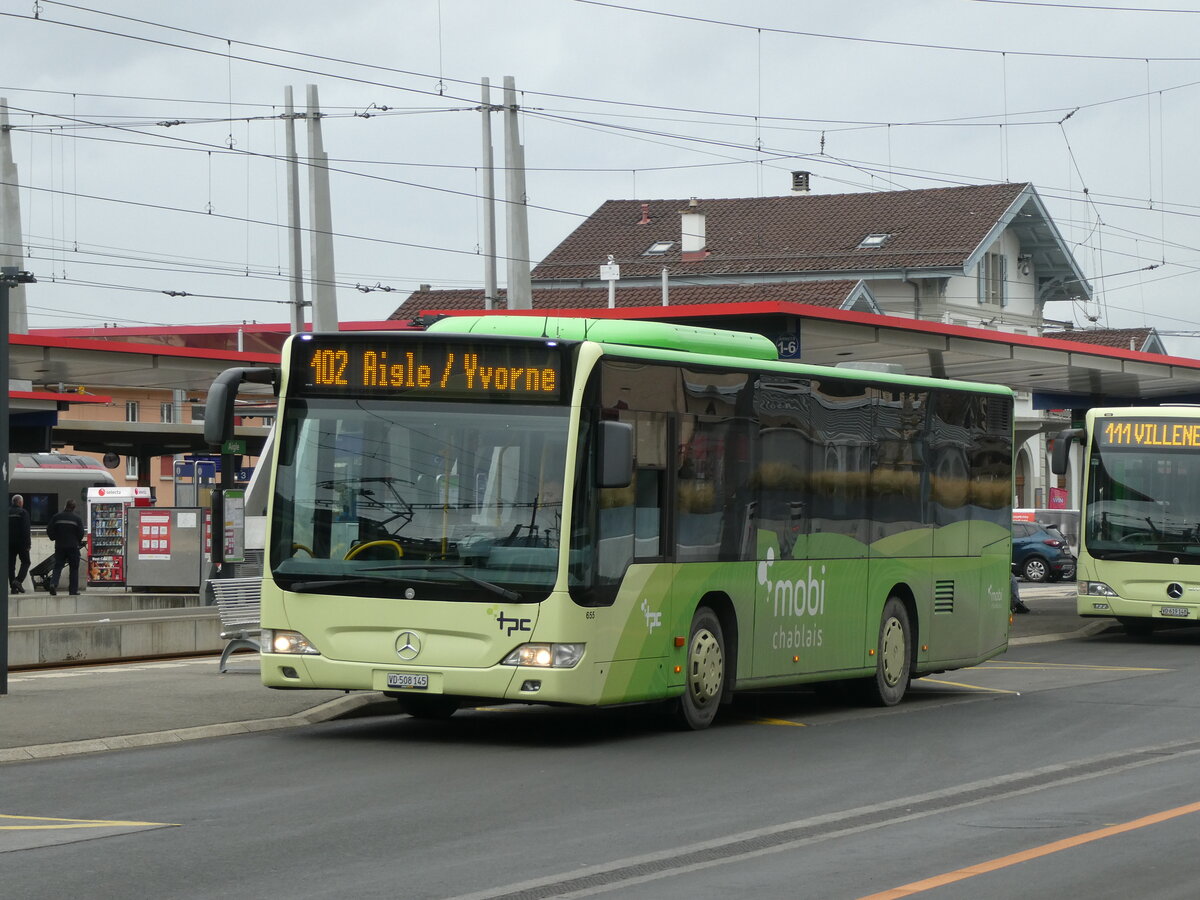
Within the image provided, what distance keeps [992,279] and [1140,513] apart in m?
38.1

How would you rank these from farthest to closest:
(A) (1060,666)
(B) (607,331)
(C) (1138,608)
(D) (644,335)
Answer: (C) (1138,608)
(A) (1060,666)
(D) (644,335)
(B) (607,331)

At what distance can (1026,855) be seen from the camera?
9.36m

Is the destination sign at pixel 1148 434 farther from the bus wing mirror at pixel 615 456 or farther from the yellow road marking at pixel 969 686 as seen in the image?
the bus wing mirror at pixel 615 456

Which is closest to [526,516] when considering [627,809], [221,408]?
[221,408]

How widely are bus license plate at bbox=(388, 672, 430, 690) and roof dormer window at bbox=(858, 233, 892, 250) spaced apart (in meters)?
52.9

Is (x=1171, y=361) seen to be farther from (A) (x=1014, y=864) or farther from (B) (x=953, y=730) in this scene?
(A) (x=1014, y=864)

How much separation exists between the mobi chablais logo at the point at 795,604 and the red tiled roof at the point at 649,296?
133ft

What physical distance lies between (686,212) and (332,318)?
31.9 m

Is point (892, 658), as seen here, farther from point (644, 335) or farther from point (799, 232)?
point (799, 232)

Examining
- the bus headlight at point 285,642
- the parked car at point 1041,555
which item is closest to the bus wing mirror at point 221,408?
the bus headlight at point 285,642

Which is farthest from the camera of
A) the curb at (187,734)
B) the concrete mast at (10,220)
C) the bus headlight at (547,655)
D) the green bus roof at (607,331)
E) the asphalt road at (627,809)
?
the concrete mast at (10,220)

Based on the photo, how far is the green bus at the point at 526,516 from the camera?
536 inches

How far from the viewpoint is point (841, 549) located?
17.0 metres

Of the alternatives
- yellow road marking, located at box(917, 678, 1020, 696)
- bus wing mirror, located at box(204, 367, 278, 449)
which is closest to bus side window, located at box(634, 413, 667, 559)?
bus wing mirror, located at box(204, 367, 278, 449)
